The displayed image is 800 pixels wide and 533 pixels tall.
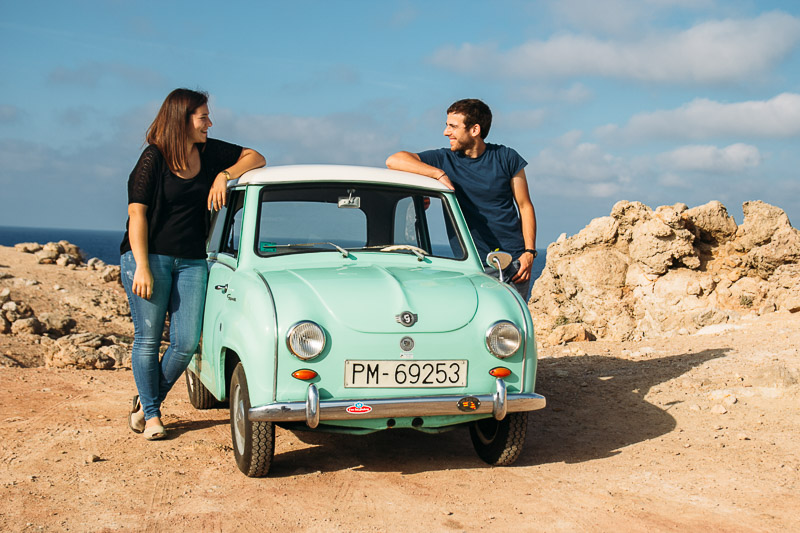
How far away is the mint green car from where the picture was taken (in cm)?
434

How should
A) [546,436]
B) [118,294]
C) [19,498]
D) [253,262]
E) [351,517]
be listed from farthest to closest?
[118,294]
[546,436]
[253,262]
[19,498]
[351,517]

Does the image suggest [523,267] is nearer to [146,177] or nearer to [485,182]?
[485,182]

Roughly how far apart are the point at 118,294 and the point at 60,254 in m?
4.85

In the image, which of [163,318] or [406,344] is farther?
[163,318]

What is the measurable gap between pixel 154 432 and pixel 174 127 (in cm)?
210

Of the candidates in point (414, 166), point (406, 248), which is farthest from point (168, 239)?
point (414, 166)

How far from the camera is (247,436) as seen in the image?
4566 millimetres

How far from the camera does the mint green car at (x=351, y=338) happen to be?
4.34 metres

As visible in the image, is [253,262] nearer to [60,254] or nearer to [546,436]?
[546,436]

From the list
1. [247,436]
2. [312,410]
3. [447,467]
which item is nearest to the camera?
[312,410]

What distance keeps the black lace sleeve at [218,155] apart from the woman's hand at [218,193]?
168mm

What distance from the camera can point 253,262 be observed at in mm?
5199

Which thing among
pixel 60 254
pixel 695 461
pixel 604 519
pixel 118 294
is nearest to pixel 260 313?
pixel 604 519

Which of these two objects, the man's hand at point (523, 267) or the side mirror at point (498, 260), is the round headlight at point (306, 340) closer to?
the side mirror at point (498, 260)
